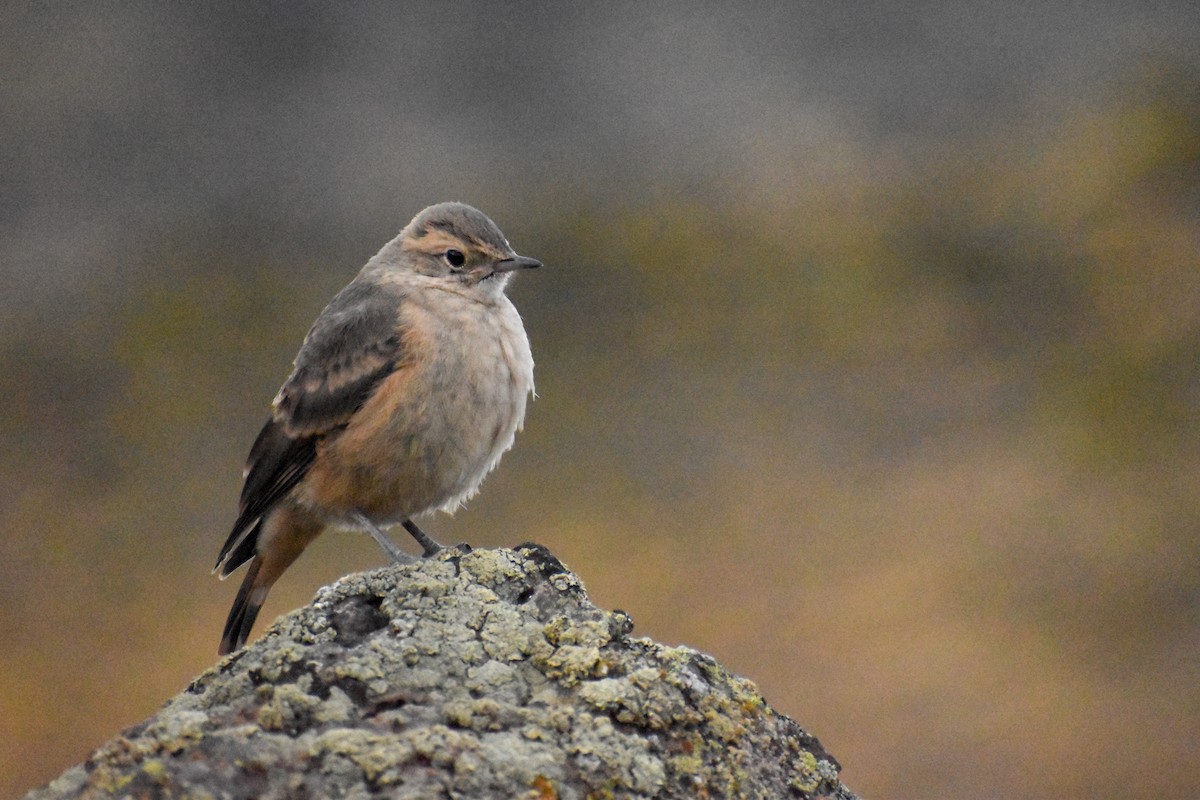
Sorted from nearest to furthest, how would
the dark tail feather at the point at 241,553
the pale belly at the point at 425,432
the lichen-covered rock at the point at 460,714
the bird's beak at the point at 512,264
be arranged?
the lichen-covered rock at the point at 460,714 → the pale belly at the point at 425,432 → the dark tail feather at the point at 241,553 → the bird's beak at the point at 512,264

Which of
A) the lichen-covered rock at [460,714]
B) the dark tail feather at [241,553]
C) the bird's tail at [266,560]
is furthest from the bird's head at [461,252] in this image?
the lichen-covered rock at [460,714]

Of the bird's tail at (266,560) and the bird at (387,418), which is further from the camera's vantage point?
the bird's tail at (266,560)

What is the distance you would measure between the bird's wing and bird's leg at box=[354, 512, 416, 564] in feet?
1.25

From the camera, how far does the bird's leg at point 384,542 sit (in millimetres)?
6357

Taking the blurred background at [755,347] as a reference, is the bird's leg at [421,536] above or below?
below

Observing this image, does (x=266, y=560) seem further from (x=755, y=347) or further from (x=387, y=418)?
(x=755, y=347)

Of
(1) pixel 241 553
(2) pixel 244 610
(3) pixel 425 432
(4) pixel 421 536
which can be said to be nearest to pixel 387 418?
(3) pixel 425 432

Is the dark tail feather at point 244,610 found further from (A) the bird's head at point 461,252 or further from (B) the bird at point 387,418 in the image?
(A) the bird's head at point 461,252

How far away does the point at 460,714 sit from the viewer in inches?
145

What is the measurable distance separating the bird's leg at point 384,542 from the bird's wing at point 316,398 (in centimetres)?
38

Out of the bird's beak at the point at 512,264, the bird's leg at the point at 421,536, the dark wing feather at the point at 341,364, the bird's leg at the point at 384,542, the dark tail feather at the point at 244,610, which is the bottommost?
Result: the dark tail feather at the point at 244,610

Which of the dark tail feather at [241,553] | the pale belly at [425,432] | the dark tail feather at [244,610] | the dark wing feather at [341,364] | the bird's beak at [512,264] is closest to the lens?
the pale belly at [425,432]

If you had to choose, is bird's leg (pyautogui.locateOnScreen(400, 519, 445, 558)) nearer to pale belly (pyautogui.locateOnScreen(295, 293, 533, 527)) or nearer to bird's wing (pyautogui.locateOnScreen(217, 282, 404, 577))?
pale belly (pyautogui.locateOnScreen(295, 293, 533, 527))

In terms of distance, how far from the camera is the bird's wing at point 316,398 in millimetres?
6781
